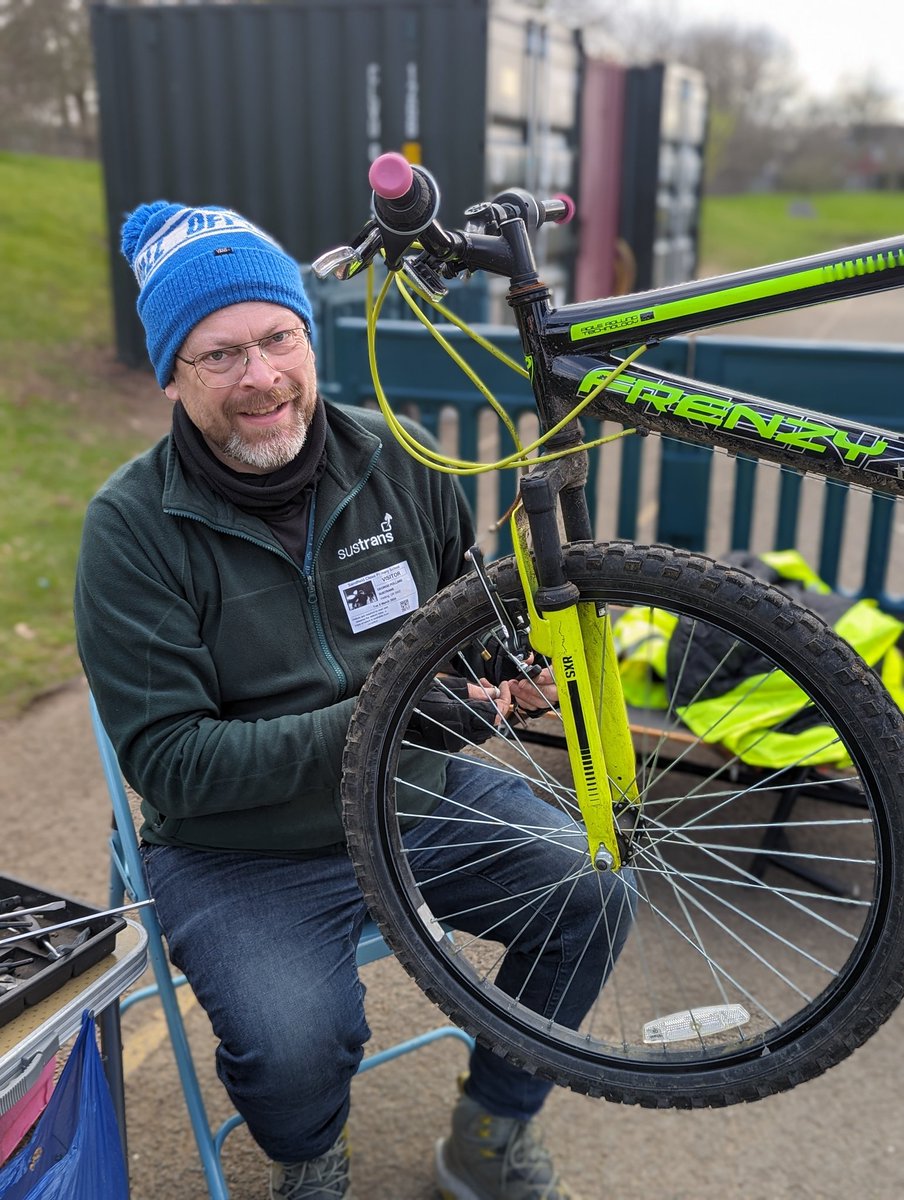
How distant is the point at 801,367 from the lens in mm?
3494

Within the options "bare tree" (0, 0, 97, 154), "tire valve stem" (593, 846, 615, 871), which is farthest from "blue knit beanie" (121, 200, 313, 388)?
"bare tree" (0, 0, 97, 154)

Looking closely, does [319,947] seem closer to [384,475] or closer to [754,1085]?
[754,1085]

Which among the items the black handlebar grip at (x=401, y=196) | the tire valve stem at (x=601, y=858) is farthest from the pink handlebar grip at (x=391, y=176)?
the tire valve stem at (x=601, y=858)

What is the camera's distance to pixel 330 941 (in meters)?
1.77

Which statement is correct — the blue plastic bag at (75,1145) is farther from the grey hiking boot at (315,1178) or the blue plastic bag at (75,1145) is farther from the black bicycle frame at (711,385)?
the black bicycle frame at (711,385)

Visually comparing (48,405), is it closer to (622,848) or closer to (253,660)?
(253,660)

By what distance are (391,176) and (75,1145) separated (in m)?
1.31

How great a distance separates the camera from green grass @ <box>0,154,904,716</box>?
457 centimetres

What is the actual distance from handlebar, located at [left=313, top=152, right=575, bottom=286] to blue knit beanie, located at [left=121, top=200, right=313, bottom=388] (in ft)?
1.02

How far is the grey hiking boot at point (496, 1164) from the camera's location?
6.66ft

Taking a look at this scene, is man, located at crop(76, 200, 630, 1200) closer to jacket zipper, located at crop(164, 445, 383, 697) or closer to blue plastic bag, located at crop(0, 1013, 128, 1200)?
jacket zipper, located at crop(164, 445, 383, 697)

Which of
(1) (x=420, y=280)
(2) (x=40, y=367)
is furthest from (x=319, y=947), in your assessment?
(2) (x=40, y=367)

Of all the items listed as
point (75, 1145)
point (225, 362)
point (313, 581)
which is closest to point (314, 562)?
point (313, 581)

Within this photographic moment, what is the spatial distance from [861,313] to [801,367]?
1615cm
